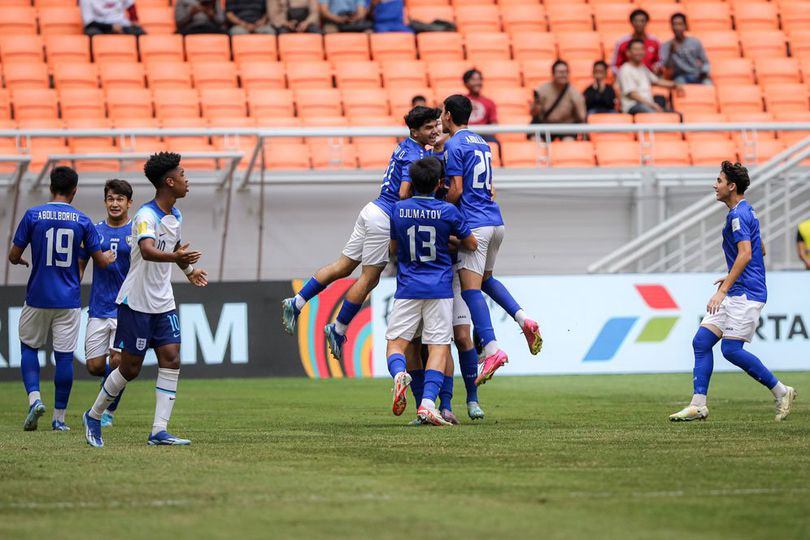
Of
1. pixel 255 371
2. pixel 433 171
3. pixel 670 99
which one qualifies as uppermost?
pixel 670 99

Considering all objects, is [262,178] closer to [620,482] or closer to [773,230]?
[773,230]

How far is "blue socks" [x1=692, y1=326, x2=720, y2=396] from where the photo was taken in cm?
1045

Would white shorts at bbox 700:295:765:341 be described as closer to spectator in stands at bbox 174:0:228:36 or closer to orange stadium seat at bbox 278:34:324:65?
orange stadium seat at bbox 278:34:324:65

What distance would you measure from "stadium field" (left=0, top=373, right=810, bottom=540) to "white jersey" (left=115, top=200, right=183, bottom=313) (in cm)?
94

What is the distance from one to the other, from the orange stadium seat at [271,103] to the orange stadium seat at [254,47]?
1.08 m

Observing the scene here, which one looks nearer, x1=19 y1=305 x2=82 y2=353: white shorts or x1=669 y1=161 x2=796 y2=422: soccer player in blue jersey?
x1=669 y1=161 x2=796 y2=422: soccer player in blue jersey

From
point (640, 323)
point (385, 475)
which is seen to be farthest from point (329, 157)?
point (385, 475)

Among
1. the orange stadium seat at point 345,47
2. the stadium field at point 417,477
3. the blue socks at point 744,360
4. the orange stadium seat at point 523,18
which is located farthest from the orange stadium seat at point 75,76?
the blue socks at point 744,360

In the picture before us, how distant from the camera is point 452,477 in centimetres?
684

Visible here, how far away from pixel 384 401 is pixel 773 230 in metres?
7.84

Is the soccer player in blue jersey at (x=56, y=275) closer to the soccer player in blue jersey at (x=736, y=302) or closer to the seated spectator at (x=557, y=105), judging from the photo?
the soccer player in blue jersey at (x=736, y=302)

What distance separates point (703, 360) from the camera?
1051 centimetres

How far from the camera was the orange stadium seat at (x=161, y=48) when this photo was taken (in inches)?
832

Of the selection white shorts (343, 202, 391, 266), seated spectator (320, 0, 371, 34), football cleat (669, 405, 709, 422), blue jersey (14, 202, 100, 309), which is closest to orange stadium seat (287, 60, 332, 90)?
seated spectator (320, 0, 371, 34)
